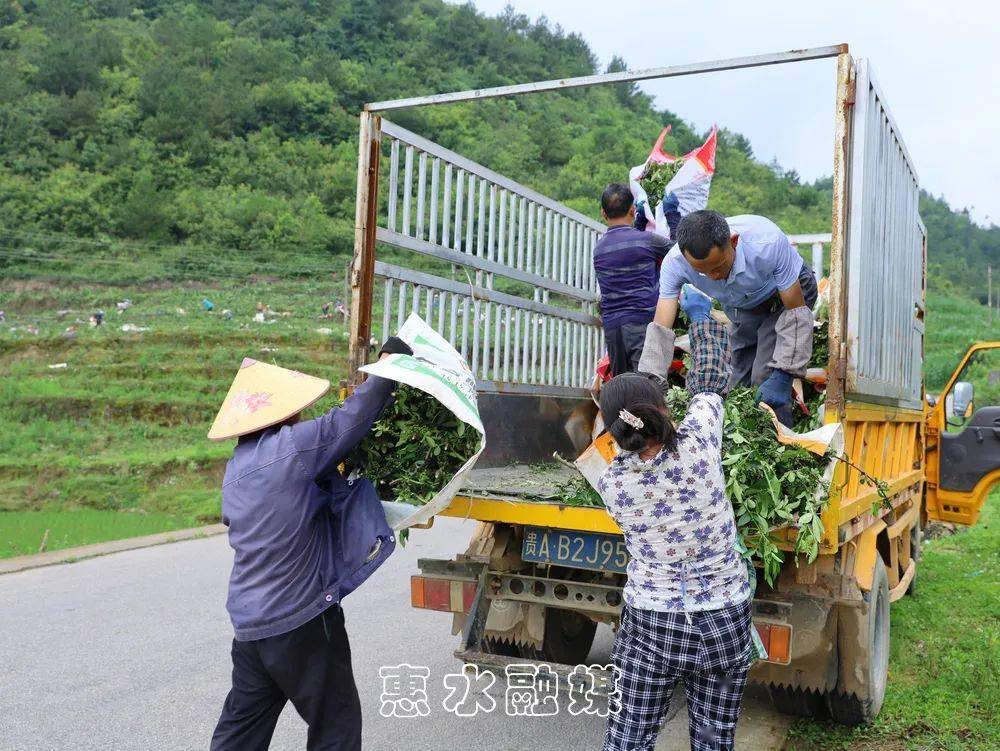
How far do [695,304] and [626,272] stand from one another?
3.53 feet

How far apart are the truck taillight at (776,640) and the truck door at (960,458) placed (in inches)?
178

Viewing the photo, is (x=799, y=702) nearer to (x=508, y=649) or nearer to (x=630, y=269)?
(x=508, y=649)

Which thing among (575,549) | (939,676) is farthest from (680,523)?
(939,676)

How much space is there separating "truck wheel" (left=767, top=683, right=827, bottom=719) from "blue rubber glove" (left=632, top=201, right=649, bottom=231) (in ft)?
9.02

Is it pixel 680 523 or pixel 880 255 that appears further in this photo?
pixel 880 255

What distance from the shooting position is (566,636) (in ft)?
14.9

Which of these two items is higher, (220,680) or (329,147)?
(329,147)

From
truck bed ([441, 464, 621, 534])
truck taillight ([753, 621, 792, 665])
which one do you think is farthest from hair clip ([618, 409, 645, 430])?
truck taillight ([753, 621, 792, 665])

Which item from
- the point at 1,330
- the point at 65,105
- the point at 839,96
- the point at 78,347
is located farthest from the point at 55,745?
the point at 65,105

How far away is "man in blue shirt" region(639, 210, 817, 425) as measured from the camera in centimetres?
369

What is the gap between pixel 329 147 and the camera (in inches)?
2301

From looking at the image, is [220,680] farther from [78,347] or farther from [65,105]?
[65,105]

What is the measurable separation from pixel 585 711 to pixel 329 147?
57.8 m

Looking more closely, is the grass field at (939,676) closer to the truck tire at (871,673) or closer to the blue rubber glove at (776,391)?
the truck tire at (871,673)
